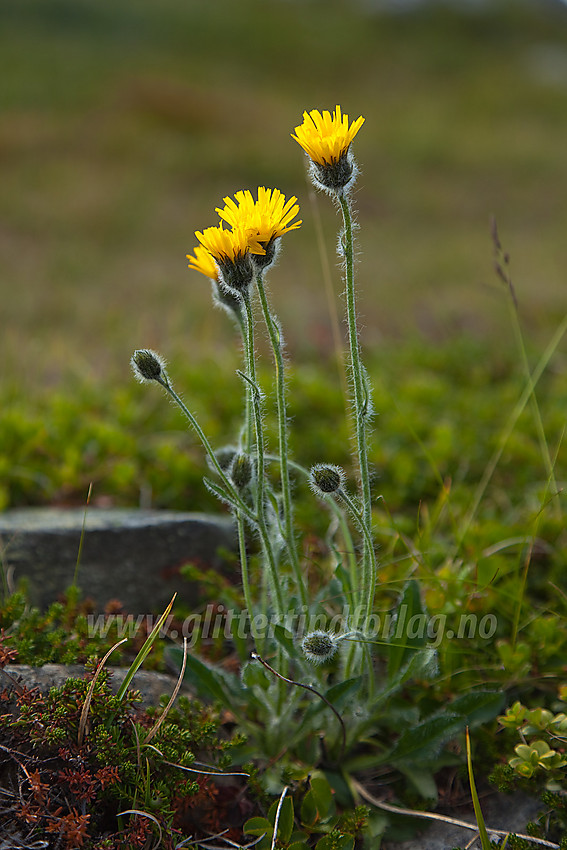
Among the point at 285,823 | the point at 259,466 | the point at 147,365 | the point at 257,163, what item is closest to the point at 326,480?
the point at 259,466

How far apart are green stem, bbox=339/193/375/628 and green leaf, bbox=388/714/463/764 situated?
0.45 meters

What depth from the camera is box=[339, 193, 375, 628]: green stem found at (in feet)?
4.97

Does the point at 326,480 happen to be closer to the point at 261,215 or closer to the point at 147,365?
the point at 147,365

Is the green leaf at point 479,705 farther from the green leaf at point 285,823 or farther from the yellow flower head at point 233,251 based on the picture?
the yellow flower head at point 233,251

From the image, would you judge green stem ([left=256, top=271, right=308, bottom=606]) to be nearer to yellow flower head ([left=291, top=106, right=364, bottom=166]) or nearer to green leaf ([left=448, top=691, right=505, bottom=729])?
yellow flower head ([left=291, top=106, right=364, bottom=166])

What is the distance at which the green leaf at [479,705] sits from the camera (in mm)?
1903

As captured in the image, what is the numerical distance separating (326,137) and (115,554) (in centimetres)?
179

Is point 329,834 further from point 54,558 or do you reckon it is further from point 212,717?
point 54,558

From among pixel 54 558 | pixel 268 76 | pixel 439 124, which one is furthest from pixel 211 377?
pixel 268 76

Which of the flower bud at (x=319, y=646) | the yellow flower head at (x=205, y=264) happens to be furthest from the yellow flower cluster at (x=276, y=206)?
the flower bud at (x=319, y=646)

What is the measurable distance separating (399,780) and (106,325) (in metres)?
6.03

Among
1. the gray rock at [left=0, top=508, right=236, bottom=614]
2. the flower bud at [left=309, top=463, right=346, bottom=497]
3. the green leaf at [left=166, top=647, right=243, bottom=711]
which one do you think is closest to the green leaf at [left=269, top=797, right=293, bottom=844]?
the green leaf at [left=166, top=647, right=243, bottom=711]

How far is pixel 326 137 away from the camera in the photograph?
1509 mm

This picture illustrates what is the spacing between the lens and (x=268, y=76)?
2278cm
